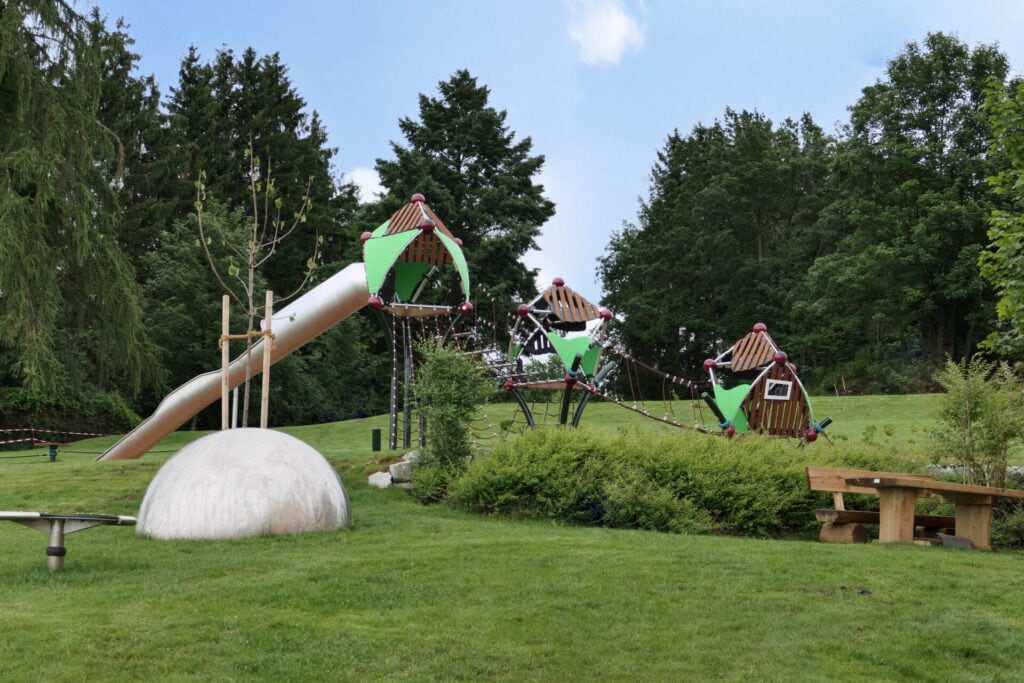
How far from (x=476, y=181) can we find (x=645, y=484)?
30.8 meters

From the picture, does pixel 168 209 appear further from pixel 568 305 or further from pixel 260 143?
pixel 568 305

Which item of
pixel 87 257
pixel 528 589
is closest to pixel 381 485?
pixel 528 589

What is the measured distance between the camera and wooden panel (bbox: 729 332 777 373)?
52.0 feet

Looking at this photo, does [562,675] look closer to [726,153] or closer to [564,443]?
[564,443]

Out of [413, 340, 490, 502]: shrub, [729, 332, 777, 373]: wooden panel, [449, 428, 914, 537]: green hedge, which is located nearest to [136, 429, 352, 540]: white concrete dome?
[449, 428, 914, 537]: green hedge

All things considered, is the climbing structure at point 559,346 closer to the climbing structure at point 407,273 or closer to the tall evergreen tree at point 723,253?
the climbing structure at point 407,273

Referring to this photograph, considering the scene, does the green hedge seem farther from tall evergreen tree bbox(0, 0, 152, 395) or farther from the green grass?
tall evergreen tree bbox(0, 0, 152, 395)

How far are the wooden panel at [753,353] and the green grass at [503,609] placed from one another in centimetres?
633

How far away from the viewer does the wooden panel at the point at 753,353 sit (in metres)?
15.8

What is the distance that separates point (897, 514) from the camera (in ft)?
32.5

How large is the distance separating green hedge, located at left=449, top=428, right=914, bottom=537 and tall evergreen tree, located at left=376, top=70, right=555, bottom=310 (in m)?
25.6

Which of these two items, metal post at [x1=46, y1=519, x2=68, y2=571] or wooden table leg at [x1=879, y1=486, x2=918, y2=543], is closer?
metal post at [x1=46, y1=519, x2=68, y2=571]

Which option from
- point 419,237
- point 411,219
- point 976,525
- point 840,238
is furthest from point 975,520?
point 840,238

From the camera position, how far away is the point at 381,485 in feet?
46.4
